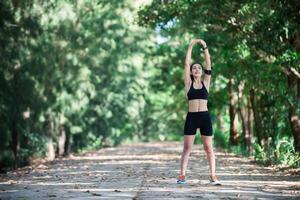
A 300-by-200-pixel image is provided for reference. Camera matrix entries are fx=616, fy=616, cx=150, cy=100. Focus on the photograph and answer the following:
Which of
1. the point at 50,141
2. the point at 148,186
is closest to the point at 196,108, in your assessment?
the point at 148,186

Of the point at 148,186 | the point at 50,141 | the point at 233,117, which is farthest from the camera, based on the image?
the point at 233,117

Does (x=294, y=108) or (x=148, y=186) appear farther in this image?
(x=294, y=108)

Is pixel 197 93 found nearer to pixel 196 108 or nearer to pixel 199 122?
pixel 196 108

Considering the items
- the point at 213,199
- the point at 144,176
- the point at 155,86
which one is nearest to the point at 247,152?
the point at 144,176

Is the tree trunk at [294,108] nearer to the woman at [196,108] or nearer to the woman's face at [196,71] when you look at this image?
the woman at [196,108]

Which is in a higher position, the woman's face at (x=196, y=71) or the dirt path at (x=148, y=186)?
the woman's face at (x=196, y=71)

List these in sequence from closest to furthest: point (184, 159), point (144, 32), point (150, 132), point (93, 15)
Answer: point (184, 159) < point (93, 15) < point (144, 32) < point (150, 132)

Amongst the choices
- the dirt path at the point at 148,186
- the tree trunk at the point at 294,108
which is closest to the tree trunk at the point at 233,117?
the tree trunk at the point at 294,108

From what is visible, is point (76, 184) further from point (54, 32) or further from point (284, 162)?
point (54, 32)

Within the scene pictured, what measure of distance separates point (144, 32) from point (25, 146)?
16.5 metres

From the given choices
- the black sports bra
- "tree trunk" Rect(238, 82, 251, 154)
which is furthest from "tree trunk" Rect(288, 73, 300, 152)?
"tree trunk" Rect(238, 82, 251, 154)

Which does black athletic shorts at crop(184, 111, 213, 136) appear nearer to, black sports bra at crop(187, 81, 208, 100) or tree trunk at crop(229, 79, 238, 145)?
black sports bra at crop(187, 81, 208, 100)

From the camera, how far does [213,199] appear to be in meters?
9.00

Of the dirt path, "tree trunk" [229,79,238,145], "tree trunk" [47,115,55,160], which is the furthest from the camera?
"tree trunk" [229,79,238,145]
